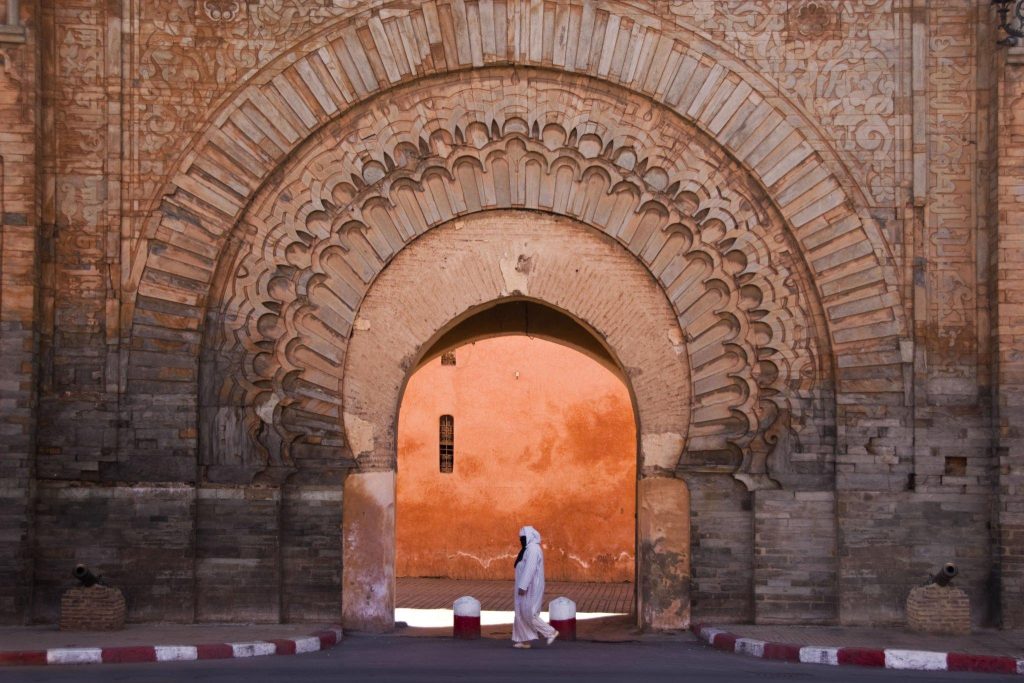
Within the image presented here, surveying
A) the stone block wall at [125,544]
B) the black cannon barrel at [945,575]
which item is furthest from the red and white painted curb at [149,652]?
the black cannon barrel at [945,575]

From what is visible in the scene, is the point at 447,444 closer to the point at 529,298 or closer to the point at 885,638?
the point at 529,298

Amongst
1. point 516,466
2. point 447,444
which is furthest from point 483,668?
point 447,444

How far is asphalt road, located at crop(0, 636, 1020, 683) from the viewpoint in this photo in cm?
784

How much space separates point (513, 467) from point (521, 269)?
26.2ft

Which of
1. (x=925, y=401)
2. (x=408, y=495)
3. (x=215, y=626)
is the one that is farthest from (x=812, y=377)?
(x=408, y=495)

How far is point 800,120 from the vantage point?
10359 mm

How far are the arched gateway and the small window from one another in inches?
311

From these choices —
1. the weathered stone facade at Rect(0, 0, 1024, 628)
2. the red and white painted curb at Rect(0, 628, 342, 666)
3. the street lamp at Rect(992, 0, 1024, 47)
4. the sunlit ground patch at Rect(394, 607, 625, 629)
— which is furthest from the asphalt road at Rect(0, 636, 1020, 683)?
the street lamp at Rect(992, 0, 1024, 47)

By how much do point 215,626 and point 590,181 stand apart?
3.88 metres

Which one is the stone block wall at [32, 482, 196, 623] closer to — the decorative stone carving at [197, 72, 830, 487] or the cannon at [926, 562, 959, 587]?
the decorative stone carving at [197, 72, 830, 487]

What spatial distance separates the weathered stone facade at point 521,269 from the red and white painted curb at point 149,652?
3.37 feet

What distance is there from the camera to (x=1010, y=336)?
1002cm

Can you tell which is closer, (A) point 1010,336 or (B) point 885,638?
(B) point 885,638

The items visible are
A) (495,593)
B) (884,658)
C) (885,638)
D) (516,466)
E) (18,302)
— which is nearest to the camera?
(884,658)
